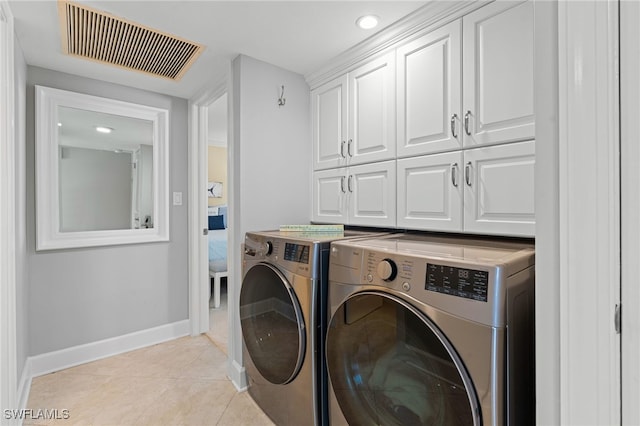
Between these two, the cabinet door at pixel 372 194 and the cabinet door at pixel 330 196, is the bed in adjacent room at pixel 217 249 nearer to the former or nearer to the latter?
the cabinet door at pixel 330 196

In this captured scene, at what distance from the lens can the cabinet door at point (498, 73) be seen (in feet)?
3.97

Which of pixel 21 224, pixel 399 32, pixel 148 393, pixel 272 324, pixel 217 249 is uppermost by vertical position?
pixel 399 32

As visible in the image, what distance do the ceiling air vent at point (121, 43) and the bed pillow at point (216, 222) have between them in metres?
2.52

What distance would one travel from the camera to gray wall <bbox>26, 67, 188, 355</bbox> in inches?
85.7

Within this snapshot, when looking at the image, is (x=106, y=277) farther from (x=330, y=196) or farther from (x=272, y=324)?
(x=330, y=196)

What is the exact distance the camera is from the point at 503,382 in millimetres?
800

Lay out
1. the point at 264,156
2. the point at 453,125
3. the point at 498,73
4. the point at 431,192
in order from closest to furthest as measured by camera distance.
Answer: the point at 498,73, the point at 453,125, the point at 431,192, the point at 264,156

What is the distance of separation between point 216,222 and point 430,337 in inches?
158

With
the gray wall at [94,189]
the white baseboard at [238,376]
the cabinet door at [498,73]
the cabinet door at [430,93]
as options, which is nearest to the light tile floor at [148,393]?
the white baseboard at [238,376]

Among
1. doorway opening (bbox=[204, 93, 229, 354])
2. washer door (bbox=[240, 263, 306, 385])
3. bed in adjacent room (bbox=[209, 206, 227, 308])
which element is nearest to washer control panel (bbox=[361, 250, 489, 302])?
washer door (bbox=[240, 263, 306, 385])

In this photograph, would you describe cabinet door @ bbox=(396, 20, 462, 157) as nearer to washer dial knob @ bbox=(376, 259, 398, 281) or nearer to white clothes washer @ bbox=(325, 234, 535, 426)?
white clothes washer @ bbox=(325, 234, 535, 426)

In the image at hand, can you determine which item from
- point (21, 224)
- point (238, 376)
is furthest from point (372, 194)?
point (21, 224)

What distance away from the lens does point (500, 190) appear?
129 centimetres

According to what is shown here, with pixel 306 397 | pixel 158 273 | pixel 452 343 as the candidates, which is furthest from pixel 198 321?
pixel 452 343
